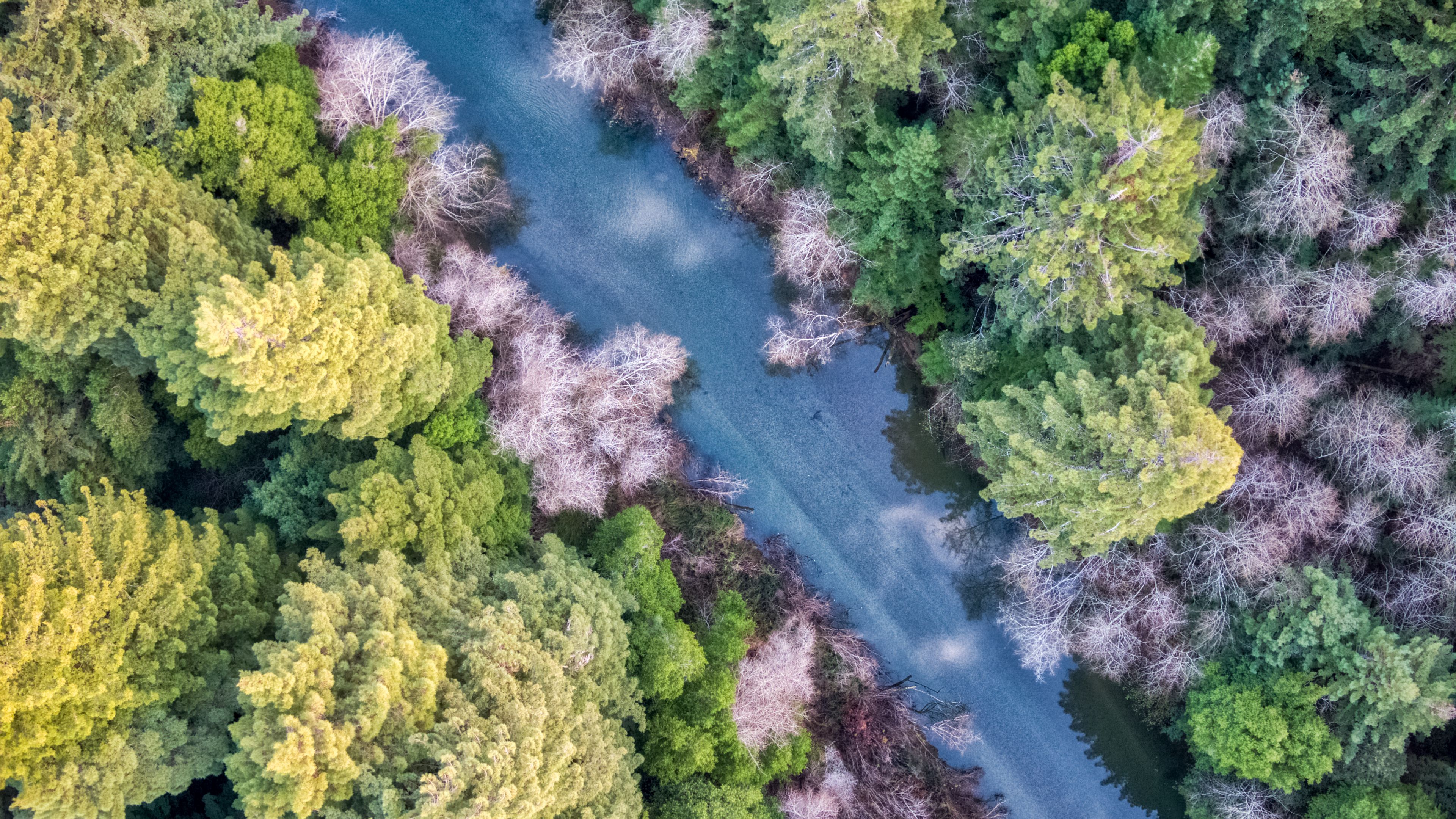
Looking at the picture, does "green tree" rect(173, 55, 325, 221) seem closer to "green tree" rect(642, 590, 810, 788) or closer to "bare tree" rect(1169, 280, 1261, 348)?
"green tree" rect(642, 590, 810, 788)

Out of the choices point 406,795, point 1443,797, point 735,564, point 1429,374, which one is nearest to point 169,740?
point 406,795

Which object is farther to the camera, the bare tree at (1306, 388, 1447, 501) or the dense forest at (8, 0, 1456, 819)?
the bare tree at (1306, 388, 1447, 501)

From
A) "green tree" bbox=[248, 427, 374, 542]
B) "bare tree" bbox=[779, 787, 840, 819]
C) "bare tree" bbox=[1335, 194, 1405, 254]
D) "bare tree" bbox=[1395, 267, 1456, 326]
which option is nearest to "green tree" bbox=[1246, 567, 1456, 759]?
"bare tree" bbox=[1395, 267, 1456, 326]

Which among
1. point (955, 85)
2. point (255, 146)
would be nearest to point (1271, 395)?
point (955, 85)

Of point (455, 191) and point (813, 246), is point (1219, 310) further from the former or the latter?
point (455, 191)

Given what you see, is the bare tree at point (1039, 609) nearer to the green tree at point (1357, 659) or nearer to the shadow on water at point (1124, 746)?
the shadow on water at point (1124, 746)

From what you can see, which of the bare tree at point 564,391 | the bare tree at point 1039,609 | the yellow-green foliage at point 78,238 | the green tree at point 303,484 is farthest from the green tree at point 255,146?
the bare tree at point 1039,609
